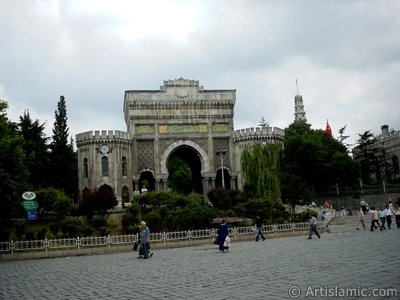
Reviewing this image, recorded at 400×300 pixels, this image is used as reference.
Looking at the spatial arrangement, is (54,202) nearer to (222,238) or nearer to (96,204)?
(96,204)

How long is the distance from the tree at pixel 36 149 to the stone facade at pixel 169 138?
3.69 meters

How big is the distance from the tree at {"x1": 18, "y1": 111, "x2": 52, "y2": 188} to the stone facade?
12.1 ft

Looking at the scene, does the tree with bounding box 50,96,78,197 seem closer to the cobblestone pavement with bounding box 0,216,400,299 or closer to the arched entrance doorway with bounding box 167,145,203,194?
the arched entrance doorway with bounding box 167,145,203,194

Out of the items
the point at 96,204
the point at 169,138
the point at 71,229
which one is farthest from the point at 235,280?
the point at 169,138

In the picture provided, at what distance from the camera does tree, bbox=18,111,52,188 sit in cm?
4061

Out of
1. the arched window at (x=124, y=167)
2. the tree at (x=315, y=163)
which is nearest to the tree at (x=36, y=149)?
the arched window at (x=124, y=167)

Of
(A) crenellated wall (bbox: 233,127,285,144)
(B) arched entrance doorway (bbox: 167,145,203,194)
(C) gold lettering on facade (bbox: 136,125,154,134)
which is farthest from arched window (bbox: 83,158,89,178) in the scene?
(A) crenellated wall (bbox: 233,127,285,144)

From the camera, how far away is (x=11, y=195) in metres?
19.4

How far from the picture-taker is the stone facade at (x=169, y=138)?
39.6 meters

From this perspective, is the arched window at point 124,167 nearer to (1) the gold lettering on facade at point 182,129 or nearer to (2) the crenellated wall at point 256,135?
(1) the gold lettering on facade at point 182,129

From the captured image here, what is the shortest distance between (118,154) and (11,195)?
20303mm

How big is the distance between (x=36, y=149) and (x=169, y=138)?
12.2 meters

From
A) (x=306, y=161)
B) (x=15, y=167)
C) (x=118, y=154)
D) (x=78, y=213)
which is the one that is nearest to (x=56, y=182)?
(x=118, y=154)

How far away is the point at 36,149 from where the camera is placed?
134 feet
